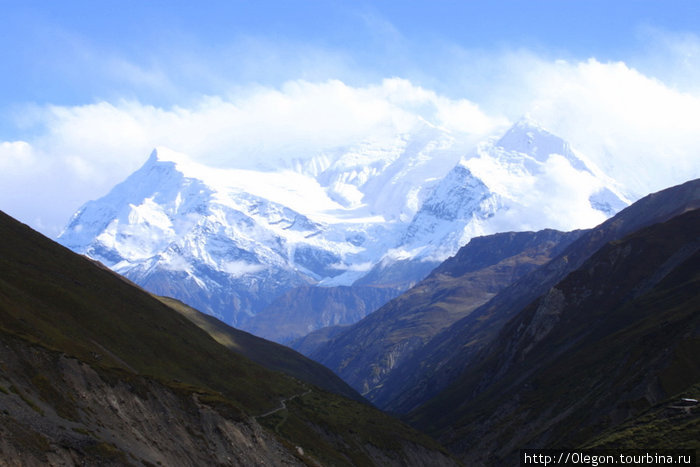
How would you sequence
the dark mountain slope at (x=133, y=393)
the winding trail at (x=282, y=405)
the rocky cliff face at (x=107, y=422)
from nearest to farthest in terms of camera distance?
the rocky cliff face at (x=107, y=422)
the dark mountain slope at (x=133, y=393)
the winding trail at (x=282, y=405)

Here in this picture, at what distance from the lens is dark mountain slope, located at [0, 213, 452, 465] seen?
241 ft

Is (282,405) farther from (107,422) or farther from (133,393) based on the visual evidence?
(107,422)

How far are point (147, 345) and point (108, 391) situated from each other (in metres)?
54.8

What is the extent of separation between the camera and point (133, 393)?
3519 inches

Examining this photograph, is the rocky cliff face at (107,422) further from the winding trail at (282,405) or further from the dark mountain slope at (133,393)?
the winding trail at (282,405)

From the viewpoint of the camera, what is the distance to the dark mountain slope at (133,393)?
A: 73.4 m

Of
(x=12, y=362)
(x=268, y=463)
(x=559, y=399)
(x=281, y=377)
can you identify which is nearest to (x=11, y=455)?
(x=12, y=362)

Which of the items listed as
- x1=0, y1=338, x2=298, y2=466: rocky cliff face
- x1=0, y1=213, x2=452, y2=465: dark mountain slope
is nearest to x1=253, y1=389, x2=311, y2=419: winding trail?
x1=0, y1=213, x2=452, y2=465: dark mountain slope

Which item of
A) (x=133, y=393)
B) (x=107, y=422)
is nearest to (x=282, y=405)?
(x=133, y=393)

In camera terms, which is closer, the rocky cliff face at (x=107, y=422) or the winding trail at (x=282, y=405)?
the rocky cliff face at (x=107, y=422)

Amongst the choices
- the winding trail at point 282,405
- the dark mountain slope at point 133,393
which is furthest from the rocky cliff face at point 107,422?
the winding trail at point 282,405

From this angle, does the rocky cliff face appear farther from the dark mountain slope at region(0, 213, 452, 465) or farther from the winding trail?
the winding trail

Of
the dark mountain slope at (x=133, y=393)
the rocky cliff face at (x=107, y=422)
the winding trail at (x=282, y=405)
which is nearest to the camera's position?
the rocky cliff face at (x=107, y=422)

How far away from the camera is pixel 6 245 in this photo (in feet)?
485
